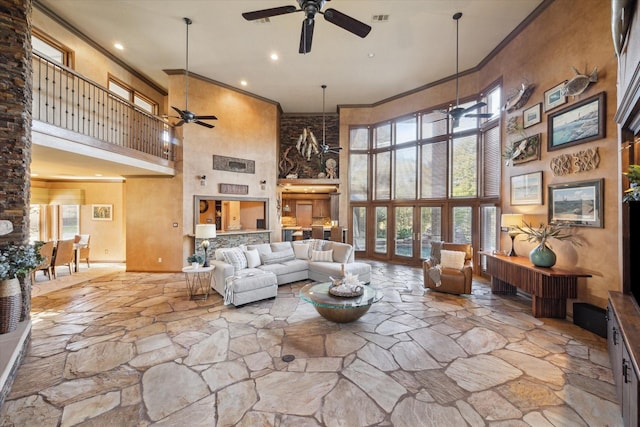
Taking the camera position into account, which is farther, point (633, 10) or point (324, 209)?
point (324, 209)

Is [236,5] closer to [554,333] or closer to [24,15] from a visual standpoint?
[24,15]

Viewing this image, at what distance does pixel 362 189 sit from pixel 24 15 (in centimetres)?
817

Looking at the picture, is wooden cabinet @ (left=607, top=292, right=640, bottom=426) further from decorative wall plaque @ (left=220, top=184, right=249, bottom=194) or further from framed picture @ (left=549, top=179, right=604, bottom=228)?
decorative wall plaque @ (left=220, top=184, right=249, bottom=194)

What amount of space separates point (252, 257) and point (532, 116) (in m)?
6.35

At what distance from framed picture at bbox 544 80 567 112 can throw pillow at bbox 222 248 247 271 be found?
6.49m

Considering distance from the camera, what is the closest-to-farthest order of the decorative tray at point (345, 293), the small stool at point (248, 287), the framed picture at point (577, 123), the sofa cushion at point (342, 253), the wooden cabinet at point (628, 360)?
the wooden cabinet at point (628, 360) < the framed picture at point (577, 123) < the decorative tray at point (345, 293) < the small stool at point (248, 287) < the sofa cushion at point (342, 253)

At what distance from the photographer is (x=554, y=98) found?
14.6 feet

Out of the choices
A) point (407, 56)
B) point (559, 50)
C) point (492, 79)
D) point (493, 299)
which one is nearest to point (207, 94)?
point (407, 56)

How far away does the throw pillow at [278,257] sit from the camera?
20.1 feet

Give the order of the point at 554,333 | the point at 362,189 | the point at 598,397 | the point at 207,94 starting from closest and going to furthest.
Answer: the point at 598,397, the point at 554,333, the point at 207,94, the point at 362,189

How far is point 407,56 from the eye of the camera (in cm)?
645

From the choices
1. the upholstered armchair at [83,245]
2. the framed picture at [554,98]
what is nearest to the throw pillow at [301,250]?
the framed picture at [554,98]

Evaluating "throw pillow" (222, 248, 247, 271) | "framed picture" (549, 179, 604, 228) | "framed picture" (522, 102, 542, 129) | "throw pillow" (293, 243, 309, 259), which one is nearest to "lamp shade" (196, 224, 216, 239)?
"throw pillow" (222, 248, 247, 271)

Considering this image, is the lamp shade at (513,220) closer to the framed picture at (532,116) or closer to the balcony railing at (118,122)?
the framed picture at (532,116)
